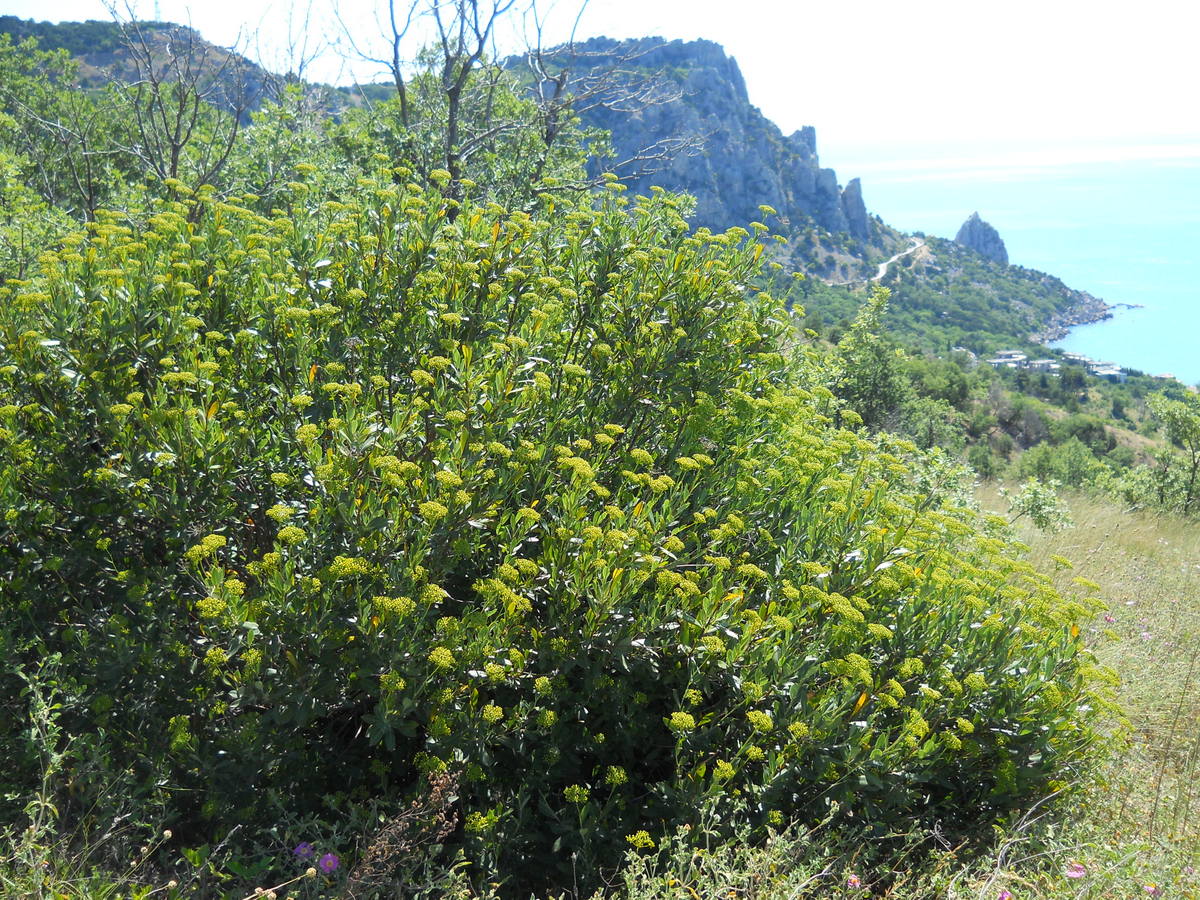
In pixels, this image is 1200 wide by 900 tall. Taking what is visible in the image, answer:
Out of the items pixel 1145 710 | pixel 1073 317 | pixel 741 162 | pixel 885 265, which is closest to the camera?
pixel 1145 710

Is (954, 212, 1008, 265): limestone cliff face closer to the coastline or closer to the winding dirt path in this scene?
the winding dirt path

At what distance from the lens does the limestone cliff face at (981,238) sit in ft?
514

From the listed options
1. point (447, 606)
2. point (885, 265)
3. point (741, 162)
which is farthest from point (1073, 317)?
point (447, 606)

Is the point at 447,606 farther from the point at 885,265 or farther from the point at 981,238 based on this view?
the point at 981,238

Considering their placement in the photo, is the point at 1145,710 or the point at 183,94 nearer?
the point at 1145,710

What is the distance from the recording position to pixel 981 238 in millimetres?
157250

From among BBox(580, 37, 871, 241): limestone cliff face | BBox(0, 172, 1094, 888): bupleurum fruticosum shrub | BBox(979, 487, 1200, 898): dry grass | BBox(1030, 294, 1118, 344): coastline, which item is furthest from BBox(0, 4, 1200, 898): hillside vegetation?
BBox(1030, 294, 1118, 344): coastline

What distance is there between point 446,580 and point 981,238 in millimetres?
180597

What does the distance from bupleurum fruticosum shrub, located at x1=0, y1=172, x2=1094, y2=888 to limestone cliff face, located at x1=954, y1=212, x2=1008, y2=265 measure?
6929 inches

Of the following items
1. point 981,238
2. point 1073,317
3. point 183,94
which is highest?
point 981,238

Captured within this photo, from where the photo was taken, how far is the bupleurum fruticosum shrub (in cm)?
253

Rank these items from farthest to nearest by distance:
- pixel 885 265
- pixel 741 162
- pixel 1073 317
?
pixel 1073 317 → pixel 885 265 → pixel 741 162

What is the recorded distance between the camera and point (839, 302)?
8706cm

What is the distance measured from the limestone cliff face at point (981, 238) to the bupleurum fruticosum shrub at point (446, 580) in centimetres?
17600
